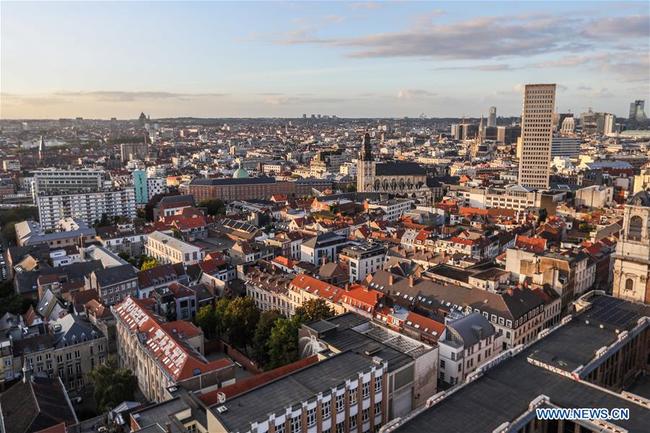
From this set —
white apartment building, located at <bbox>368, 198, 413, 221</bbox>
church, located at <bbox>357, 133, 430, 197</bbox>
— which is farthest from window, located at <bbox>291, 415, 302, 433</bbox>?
church, located at <bbox>357, 133, 430, 197</bbox>

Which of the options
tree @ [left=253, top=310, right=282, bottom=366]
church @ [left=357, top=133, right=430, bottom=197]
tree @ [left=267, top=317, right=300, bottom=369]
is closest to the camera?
tree @ [left=267, top=317, right=300, bottom=369]

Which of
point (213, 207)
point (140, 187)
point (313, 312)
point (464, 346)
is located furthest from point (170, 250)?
point (140, 187)

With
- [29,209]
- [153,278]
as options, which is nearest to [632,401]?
[153,278]

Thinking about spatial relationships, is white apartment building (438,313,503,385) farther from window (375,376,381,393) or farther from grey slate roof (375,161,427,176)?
grey slate roof (375,161,427,176)

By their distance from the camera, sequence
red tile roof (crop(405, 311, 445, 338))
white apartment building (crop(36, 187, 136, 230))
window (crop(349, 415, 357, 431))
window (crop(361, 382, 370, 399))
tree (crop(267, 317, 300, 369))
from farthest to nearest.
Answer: white apartment building (crop(36, 187, 136, 230)) → tree (crop(267, 317, 300, 369)) → red tile roof (crop(405, 311, 445, 338)) → window (crop(361, 382, 370, 399)) → window (crop(349, 415, 357, 431))

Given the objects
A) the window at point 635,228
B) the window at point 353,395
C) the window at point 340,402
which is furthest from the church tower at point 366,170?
the window at point 340,402

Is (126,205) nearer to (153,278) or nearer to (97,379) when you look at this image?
(153,278)

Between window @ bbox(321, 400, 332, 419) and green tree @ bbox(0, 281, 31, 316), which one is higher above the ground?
window @ bbox(321, 400, 332, 419)

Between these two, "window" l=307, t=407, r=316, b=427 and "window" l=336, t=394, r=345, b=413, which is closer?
"window" l=307, t=407, r=316, b=427
